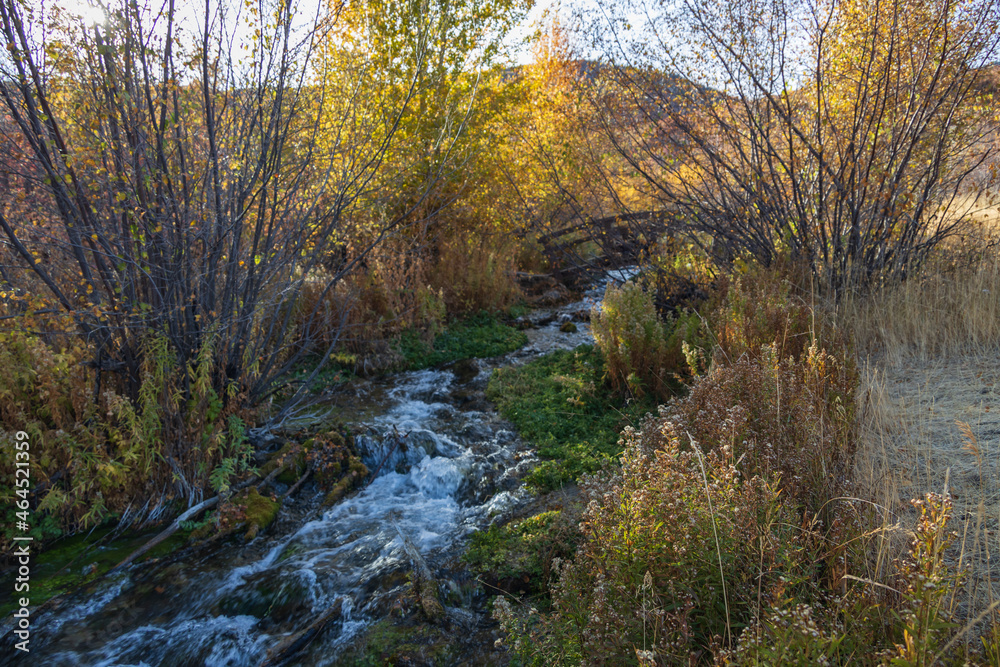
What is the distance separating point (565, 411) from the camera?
5.71m

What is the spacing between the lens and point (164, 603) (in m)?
3.31

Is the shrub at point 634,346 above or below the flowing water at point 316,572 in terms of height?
above

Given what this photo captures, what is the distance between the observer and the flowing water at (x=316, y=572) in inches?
119

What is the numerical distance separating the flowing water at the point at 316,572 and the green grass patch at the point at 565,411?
230 millimetres

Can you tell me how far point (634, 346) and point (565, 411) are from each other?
3.31 ft

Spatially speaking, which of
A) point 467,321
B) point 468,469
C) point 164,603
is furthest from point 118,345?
point 467,321

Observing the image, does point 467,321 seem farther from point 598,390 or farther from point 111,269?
point 111,269

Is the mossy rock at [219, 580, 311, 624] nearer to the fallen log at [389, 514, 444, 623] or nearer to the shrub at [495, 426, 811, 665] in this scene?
the fallen log at [389, 514, 444, 623]

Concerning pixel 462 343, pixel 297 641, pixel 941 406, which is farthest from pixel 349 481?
pixel 941 406

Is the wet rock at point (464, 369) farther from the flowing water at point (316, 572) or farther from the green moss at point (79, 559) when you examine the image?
the green moss at point (79, 559)

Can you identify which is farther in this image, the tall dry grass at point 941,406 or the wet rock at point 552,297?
the wet rock at point 552,297

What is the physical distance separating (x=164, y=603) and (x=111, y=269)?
2.23 m

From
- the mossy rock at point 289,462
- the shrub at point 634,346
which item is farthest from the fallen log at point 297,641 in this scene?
the shrub at point 634,346

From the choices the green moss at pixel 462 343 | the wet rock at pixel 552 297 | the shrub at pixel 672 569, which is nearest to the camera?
the shrub at pixel 672 569
